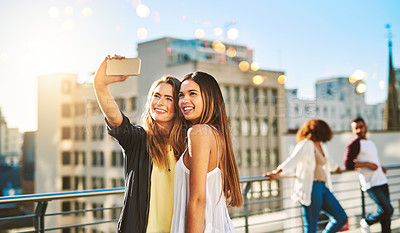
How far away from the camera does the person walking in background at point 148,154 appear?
1.79m

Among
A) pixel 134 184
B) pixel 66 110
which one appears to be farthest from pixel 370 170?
pixel 66 110

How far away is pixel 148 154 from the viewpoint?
1861mm

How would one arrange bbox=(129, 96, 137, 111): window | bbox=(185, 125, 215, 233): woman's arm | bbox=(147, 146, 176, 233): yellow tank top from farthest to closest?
1. bbox=(129, 96, 137, 111): window
2. bbox=(147, 146, 176, 233): yellow tank top
3. bbox=(185, 125, 215, 233): woman's arm

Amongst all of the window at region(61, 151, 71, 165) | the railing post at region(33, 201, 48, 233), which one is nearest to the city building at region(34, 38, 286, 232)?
the window at region(61, 151, 71, 165)

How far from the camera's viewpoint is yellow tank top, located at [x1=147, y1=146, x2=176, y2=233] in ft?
6.06

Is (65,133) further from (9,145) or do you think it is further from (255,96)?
(255,96)

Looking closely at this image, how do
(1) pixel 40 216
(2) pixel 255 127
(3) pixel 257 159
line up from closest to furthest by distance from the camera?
1. (1) pixel 40 216
2. (3) pixel 257 159
3. (2) pixel 255 127

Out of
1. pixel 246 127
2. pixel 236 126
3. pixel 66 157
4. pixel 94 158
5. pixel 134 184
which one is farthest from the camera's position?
pixel 66 157

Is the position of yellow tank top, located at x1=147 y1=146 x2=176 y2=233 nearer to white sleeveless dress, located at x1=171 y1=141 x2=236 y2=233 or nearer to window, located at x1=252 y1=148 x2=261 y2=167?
white sleeveless dress, located at x1=171 y1=141 x2=236 y2=233

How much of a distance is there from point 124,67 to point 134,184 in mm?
504

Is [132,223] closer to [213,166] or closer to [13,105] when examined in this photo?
[213,166]

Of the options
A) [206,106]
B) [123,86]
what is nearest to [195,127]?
[206,106]

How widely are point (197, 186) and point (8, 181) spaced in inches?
2875

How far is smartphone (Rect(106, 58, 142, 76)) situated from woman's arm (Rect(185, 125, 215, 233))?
1.15 feet
